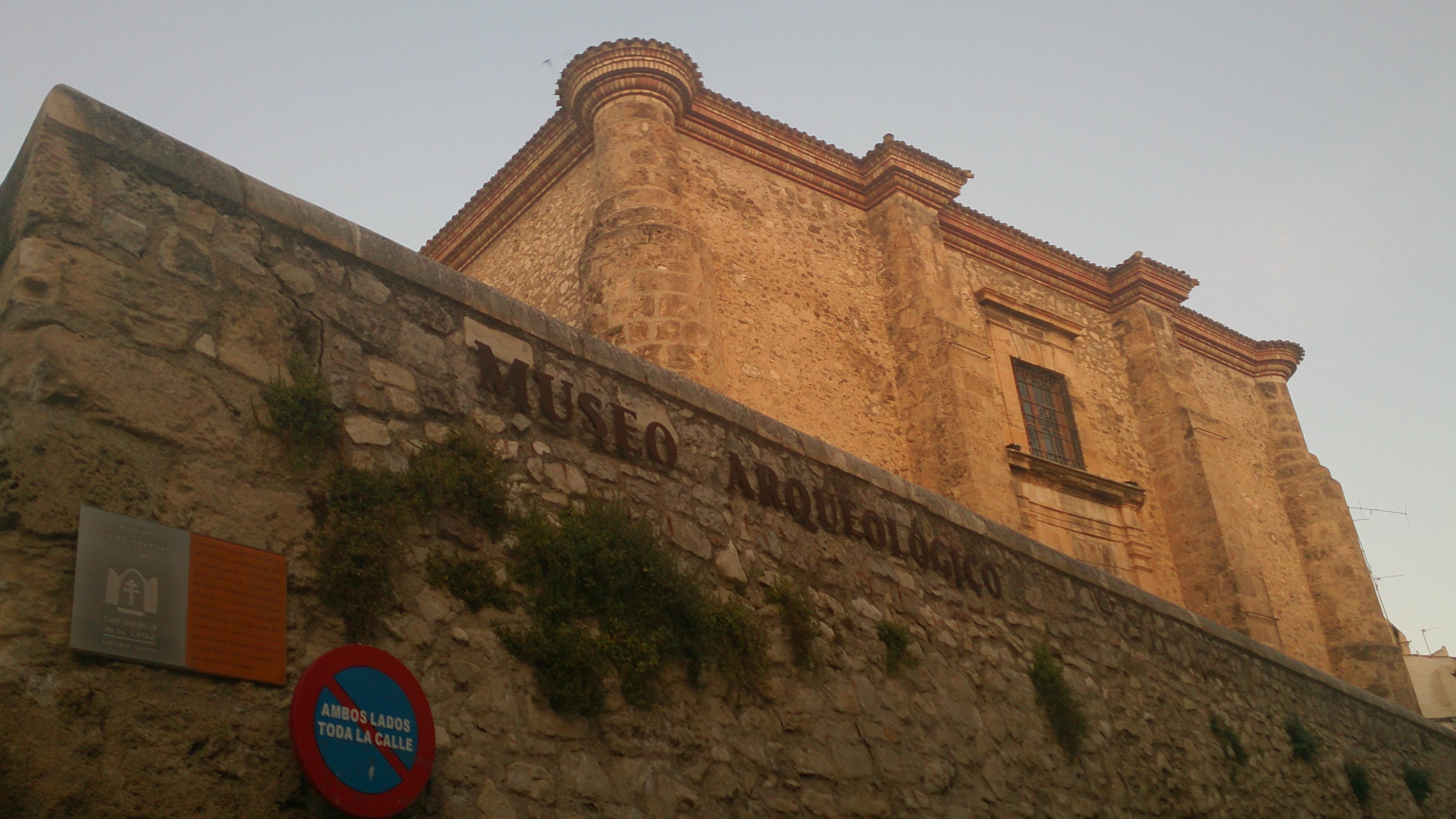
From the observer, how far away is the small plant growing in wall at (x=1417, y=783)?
12.1 metres

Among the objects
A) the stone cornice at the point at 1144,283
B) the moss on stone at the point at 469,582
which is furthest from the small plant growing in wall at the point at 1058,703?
the stone cornice at the point at 1144,283

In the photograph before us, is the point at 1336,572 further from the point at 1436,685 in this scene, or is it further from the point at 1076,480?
the point at 1436,685

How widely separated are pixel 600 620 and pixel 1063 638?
4.58 meters

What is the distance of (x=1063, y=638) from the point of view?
8.44 metres

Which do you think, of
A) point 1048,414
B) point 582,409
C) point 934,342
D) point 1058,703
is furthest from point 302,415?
point 1048,414

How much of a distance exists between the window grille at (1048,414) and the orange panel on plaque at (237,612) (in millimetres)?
12499

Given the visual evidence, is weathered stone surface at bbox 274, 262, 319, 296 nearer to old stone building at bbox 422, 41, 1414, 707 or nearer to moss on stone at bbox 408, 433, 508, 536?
moss on stone at bbox 408, 433, 508, 536

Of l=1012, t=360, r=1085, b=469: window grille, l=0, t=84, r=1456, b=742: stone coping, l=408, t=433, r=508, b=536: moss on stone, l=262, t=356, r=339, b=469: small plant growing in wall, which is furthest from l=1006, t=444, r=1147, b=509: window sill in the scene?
l=262, t=356, r=339, b=469: small plant growing in wall

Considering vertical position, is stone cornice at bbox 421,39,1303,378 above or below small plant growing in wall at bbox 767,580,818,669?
above

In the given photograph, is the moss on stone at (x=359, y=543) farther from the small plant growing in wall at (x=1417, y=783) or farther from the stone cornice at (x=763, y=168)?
the small plant growing in wall at (x=1417, y=783)

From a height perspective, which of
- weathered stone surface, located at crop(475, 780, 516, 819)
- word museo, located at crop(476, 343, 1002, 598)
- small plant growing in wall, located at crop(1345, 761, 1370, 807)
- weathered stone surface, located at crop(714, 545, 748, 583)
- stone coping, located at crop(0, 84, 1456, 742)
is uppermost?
stone coping, located at crop(0, 84, 1456, 742)

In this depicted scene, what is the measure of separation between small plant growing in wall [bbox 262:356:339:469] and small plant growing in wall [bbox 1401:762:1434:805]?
39.4 feet

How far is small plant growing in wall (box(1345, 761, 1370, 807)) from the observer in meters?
11.1

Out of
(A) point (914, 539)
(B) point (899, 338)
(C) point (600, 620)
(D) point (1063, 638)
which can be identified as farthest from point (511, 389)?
(B) point (899, 338)
